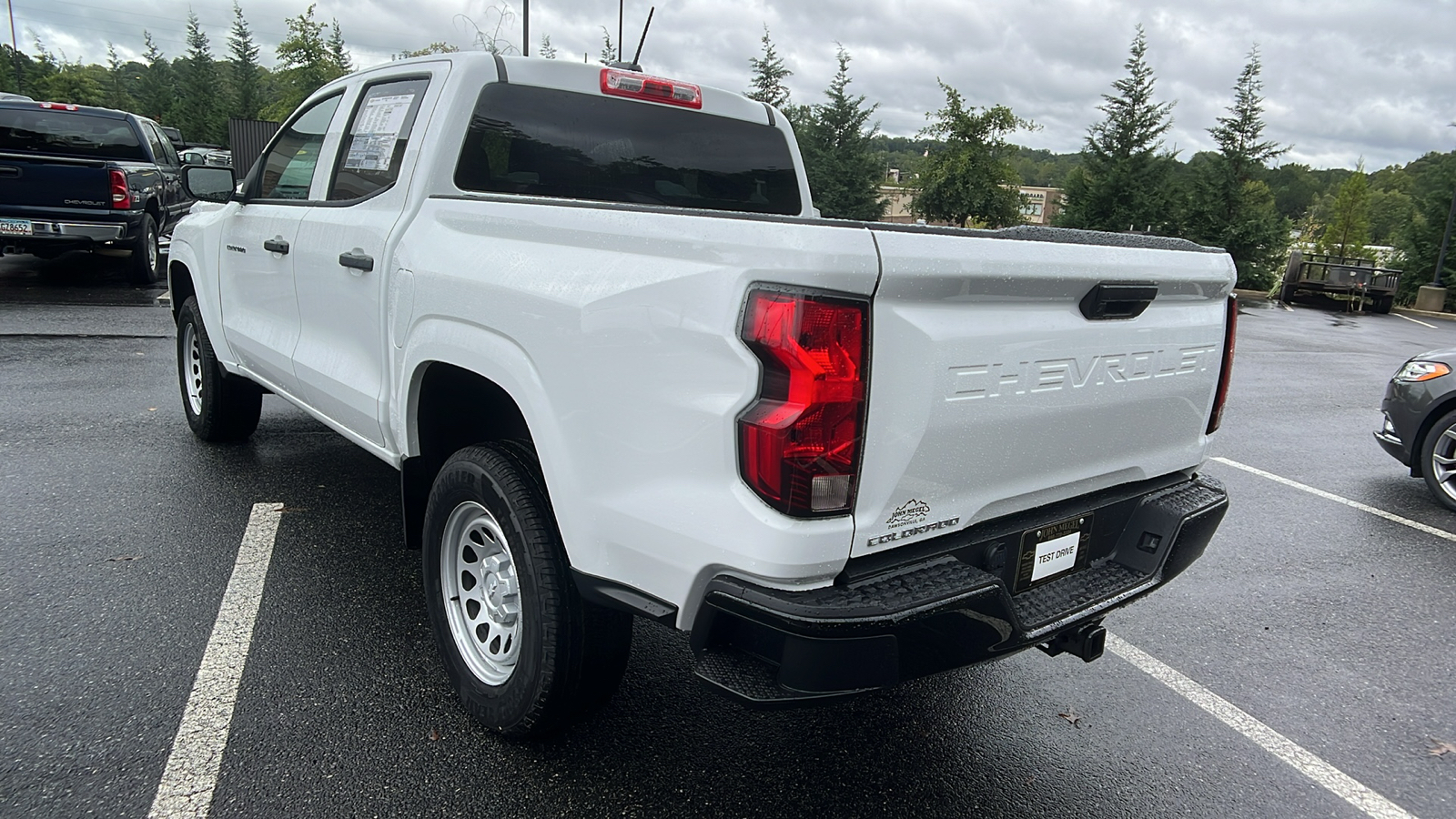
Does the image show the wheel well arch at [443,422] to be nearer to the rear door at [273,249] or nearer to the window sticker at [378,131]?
the window sticker at [378,131]

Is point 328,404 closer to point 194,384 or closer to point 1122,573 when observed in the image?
point 194,384

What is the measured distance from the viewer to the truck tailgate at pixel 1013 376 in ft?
6.33

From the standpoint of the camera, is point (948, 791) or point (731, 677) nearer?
point (731, 677)

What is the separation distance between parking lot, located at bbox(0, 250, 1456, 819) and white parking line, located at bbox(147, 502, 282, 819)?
0.03 m

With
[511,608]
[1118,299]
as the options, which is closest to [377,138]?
[511,608]

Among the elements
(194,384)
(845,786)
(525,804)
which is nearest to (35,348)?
(194,384)

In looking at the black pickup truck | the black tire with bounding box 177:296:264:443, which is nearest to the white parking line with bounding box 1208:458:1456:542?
the black tire with bounding box 177:296:264:443

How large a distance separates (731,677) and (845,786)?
0.89 meters

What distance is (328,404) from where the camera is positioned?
11.9ft

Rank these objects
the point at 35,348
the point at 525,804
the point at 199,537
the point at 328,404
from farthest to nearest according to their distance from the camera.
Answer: the point at 35,348, the point at 199,537, the point at 328,404, the point at 525,804

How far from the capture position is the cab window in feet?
12.8

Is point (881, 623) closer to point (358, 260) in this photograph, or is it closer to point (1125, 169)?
point (358, 260)

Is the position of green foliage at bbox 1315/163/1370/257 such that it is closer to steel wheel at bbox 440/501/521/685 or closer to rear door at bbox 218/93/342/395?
rear door at bbox 218/93/342/395

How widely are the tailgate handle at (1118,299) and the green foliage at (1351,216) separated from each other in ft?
132
